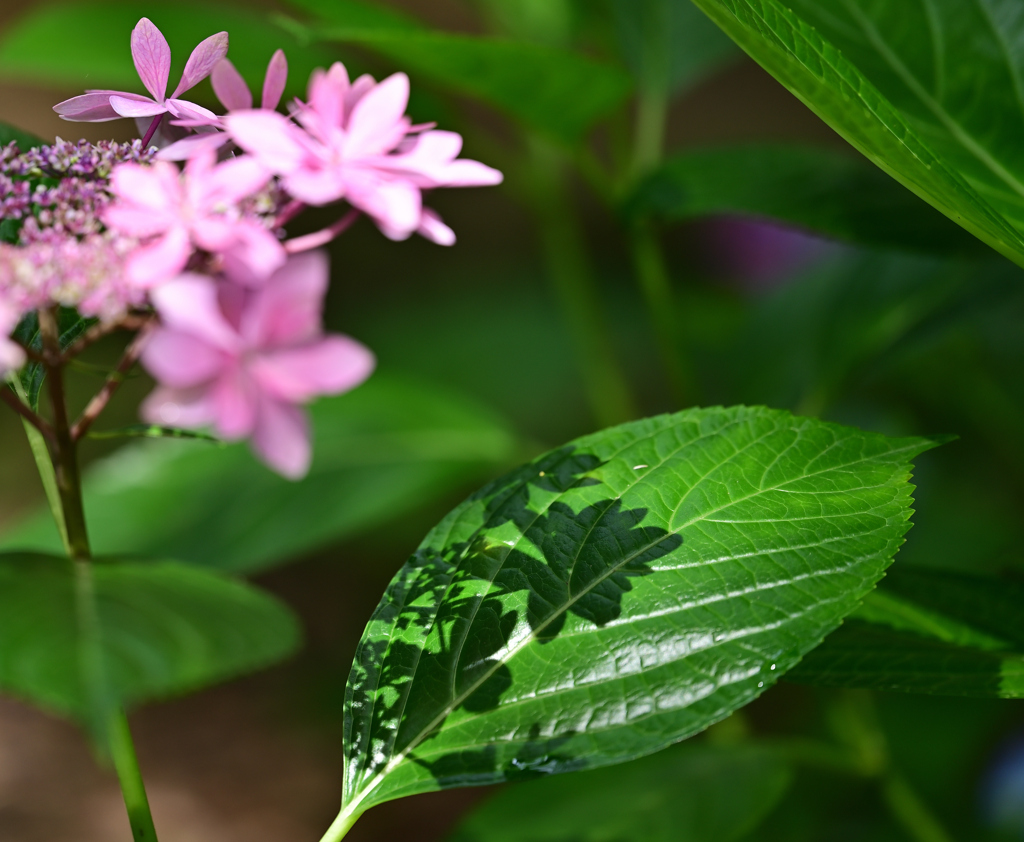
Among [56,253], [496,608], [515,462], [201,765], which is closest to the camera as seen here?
[56,253]

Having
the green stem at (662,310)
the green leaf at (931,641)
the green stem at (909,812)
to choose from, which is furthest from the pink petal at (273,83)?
the green stem at (909,812)

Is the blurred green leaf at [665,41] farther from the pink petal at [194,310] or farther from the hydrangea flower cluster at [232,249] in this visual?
the pink petal at [194,310]

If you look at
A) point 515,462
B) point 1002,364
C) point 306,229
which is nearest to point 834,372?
point 515,462

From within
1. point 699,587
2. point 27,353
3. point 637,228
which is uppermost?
point 637,228

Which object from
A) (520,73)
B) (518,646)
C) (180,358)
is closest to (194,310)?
(180,358)

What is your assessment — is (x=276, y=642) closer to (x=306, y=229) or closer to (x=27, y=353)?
(x=27, y=353)

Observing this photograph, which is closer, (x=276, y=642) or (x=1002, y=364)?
(x=276, y=642)
